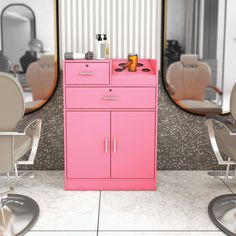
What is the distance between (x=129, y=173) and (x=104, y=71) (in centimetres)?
86

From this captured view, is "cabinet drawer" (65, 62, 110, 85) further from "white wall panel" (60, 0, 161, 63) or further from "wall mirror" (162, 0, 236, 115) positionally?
"wall mirror" (162, 0, 236, 115)

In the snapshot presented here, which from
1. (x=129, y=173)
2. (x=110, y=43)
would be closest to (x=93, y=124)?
(x=129, y=173)

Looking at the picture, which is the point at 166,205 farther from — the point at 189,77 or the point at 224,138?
the point at 189,77

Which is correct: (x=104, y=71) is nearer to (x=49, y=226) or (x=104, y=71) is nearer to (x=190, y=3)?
(x=190, y=3)

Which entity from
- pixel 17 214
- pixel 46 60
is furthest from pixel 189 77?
pixel 17 214

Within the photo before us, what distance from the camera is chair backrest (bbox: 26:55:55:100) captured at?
11.6ft

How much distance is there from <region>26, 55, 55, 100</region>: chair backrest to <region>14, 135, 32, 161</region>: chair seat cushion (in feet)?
2.57

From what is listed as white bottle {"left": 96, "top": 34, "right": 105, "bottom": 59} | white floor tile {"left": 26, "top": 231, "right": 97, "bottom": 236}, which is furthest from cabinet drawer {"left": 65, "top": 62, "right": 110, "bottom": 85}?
white floor tile {"left": 26, "top": 231, "right": 97, "bottom": 236}

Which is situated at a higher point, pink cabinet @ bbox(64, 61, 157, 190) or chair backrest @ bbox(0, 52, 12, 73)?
chair backrest @ bbox(0, 52, 12, 73)

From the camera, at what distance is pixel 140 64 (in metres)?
3.46

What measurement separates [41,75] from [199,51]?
1.40 metres

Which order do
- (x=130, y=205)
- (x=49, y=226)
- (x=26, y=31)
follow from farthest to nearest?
(x=26, y=31), (x=130, y=205), (x=49, y=226)

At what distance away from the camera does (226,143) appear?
276 cm

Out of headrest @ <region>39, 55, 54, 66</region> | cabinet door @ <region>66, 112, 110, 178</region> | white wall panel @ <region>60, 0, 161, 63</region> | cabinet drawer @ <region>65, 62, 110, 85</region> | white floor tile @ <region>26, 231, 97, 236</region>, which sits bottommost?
white floor tile @ <region>26, 231, 97, 236</region>
